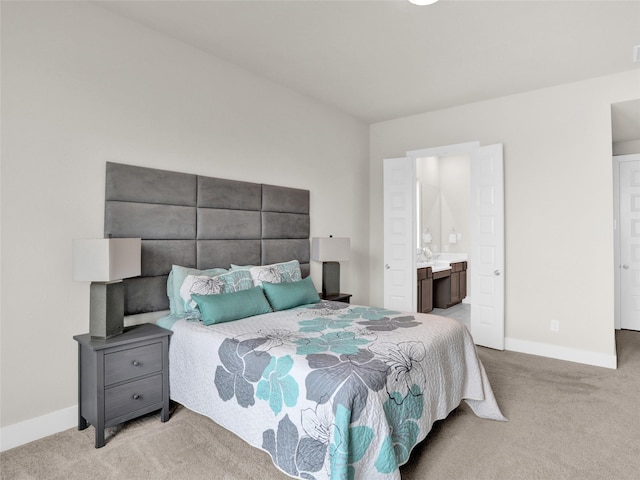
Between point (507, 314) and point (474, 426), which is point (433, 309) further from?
point (474, 426)

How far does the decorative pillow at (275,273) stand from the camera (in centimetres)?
330

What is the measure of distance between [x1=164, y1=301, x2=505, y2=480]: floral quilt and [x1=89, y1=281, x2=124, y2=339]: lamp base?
410mm

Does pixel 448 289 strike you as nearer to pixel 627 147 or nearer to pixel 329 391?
pixel 627 147

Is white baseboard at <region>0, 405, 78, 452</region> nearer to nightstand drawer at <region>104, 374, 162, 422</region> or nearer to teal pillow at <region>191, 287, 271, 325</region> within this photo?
nightstand drawer at <region>104, 374, 162, 422</region>

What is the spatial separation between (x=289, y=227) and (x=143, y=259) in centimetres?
161

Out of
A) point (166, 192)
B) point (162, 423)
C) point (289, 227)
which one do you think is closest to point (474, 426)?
point (162, 423)

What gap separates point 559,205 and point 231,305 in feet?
11.6

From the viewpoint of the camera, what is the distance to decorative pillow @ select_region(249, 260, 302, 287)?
3.30 meters

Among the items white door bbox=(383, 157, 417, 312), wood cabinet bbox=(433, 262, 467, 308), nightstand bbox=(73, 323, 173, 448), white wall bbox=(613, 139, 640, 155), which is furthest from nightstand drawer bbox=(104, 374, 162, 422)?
white wall bbox=(613, 139, 640, 155)

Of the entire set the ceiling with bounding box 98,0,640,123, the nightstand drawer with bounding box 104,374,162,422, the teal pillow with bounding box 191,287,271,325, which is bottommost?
the nightstand drawer with bounding box 104,374,162,422

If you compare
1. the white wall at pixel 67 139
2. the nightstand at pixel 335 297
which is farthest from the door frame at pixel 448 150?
the white wall at pixel 67 139

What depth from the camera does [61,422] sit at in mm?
2479

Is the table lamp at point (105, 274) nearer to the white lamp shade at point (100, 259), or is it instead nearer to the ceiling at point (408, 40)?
the white lamp shade at point (100, 259)

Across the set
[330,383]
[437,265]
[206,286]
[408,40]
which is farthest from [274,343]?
[437,265]
